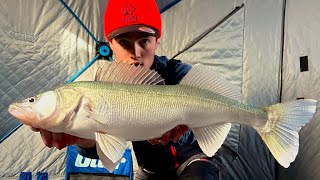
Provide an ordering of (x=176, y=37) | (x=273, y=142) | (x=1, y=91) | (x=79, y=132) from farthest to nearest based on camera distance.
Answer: (x=176, y=37)
(x=1, y=91)
(x=273, y=142)
(x=79, y=132)

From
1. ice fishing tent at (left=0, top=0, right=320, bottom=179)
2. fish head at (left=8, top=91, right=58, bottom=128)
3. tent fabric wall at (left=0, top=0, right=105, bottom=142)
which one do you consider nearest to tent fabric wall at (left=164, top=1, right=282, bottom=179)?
ice fishing tent at (left=0, top=0, right=320, bottom=179)

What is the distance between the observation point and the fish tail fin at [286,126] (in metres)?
1.13

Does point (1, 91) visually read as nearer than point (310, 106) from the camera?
No

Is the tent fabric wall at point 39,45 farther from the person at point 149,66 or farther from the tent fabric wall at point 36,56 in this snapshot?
the person at point 149,66

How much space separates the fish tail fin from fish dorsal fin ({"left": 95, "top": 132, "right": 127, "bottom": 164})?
1.22ft

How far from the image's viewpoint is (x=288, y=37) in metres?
2.30

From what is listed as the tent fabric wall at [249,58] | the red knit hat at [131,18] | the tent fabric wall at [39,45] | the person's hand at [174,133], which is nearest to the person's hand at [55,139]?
the person's hand at [174,133]

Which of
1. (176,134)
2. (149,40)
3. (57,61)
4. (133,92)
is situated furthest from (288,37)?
(133,92)

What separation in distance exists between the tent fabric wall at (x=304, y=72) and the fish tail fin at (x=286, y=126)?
1.06 m

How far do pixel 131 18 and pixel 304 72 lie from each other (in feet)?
3.50

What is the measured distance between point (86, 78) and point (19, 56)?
34 cm

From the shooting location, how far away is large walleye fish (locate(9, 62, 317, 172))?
3.32ft

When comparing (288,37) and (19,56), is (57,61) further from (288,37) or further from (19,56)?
(288,37)

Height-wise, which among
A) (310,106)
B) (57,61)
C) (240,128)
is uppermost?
(57,61)
